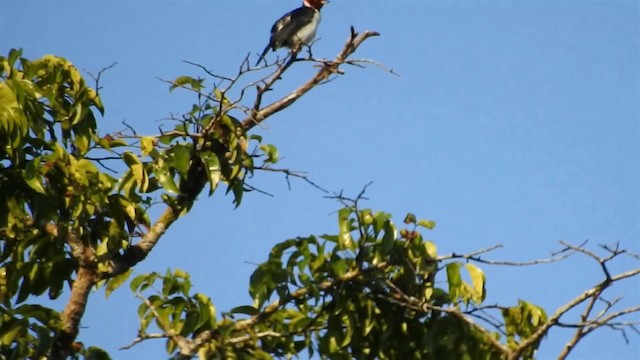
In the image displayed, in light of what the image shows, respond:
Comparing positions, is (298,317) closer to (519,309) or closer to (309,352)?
(309,352)

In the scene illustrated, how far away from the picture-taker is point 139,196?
15.2 feet

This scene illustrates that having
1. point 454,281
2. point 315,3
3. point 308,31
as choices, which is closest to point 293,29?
point 308,31

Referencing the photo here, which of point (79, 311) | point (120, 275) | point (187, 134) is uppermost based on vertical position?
point (187, 134)

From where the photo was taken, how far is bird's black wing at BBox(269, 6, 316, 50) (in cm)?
895

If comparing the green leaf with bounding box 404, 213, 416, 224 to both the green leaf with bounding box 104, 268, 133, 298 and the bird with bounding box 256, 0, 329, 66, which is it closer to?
the green leaf with bounding box 104, 268, 133, 298

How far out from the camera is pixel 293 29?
29.3 feet

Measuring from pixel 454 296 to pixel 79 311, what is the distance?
1503mm

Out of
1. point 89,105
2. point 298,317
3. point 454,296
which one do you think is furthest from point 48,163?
point 454,296

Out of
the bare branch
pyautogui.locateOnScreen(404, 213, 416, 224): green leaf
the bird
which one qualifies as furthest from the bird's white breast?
pyautogui.locateOnScreen(404, 213, 416, 224): green leaf

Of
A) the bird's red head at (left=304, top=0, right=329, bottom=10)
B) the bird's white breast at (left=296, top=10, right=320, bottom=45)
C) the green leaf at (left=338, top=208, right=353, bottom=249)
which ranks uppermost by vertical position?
the bird's red head at (left=304, top=0, right=329, bottom=10)

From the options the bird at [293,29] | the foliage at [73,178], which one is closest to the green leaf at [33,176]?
the foliage at [73,178]

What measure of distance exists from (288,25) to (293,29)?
134mm

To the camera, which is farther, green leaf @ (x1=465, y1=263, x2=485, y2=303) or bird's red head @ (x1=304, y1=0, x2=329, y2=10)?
bird's red head @ (x1=304, y1=0, x2=329, y2=10)

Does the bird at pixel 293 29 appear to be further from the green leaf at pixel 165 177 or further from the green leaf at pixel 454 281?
the green leaf at pixel 454 281
